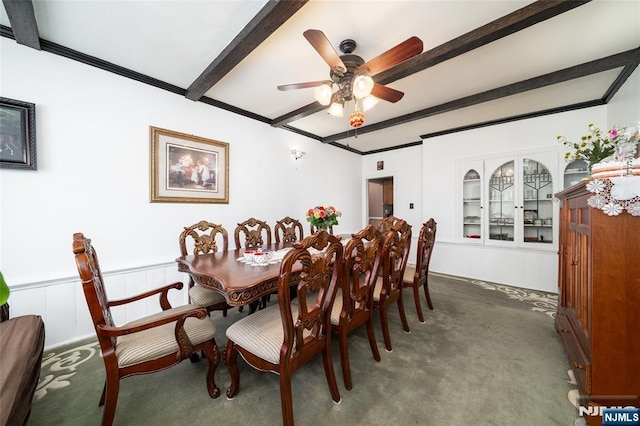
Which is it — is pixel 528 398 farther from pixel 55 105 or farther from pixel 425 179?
pixel 55 105

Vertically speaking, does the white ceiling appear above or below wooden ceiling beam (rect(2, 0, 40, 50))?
above

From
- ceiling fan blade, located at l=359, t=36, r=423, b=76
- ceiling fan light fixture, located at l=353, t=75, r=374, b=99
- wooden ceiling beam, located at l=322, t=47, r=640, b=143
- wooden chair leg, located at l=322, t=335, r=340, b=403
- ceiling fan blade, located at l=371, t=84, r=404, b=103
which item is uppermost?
wooden ceiling beam, located at l=322, t=47, r=640, b=143

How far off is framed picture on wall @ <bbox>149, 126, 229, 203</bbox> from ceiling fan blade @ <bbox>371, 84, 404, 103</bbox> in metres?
2.06

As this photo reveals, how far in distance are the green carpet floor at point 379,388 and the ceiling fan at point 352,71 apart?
2.06 m

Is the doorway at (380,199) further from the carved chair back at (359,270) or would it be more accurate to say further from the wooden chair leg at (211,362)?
the wooden chair leg at (211,362)

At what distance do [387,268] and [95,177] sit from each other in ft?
9.27

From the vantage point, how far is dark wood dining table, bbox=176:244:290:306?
49.7 inches

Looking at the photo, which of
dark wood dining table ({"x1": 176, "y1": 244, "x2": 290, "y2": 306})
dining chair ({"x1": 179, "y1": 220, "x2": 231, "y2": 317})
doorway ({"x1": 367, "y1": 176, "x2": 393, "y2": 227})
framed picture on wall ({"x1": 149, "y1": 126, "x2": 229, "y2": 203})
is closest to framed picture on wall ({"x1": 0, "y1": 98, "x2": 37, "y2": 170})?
framed picture on wall ({"x1": 149, "y1": 126, "x2": 229, "y2": 203})

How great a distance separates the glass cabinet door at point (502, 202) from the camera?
3.59 m

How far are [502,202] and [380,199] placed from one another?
3.18 m

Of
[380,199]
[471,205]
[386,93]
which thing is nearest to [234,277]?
[386,93]

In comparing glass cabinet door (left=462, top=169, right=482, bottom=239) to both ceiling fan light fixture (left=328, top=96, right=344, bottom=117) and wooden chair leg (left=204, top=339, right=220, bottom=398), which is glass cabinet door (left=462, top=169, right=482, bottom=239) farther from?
wooden chair leg (left=204, top=339, right=220, bottom=398)

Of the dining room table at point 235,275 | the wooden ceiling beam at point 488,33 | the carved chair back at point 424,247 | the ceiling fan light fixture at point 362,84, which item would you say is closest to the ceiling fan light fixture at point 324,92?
the ceiling fan light fixture at point 362,84

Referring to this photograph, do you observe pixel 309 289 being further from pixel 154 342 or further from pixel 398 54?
pixel 398 54
